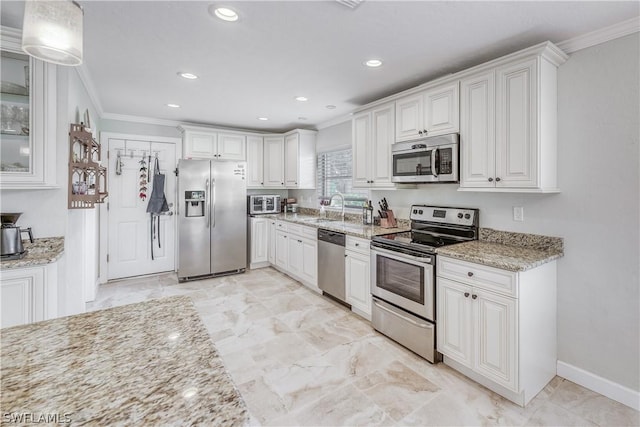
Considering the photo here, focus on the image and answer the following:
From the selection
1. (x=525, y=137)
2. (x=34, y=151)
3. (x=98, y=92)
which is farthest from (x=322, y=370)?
(x=98, y=92)

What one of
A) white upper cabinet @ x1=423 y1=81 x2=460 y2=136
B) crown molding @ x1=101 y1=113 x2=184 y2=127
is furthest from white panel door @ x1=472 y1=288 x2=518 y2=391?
crown molding @ x1=101 y1=113 x2=184 y2=127

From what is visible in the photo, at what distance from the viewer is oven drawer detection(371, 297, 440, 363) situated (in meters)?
2.41

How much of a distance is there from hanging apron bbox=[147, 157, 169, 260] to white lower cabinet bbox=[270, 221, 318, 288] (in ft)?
5.54

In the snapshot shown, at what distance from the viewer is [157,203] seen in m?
4.58

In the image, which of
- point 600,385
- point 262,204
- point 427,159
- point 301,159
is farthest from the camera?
point 262,204

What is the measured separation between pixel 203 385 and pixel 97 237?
4497mm

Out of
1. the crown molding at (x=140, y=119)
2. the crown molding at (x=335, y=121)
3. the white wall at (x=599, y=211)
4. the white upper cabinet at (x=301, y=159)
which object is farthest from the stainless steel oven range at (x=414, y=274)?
the crown molding at (x=140, y=119)

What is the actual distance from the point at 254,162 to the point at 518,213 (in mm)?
3947

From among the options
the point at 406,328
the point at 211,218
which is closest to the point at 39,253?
the point at 211,218

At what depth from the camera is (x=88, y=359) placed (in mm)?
845

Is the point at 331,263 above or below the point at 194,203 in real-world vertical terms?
below

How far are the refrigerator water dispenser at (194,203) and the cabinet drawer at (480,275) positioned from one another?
3.45 metres

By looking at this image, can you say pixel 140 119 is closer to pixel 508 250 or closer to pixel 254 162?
pixel 254 162

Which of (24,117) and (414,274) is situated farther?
(414,274)
